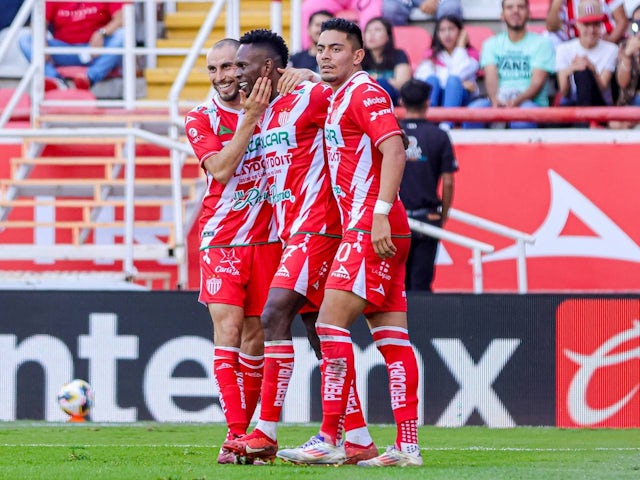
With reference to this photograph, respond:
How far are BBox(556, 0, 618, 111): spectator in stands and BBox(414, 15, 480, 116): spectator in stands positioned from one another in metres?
0.92

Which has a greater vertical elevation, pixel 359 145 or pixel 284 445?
pixel 359 145

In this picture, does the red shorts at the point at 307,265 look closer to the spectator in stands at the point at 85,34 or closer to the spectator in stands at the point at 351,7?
the spectator in stands at the point at 351,7

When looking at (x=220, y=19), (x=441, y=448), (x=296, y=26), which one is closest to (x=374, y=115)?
(x=441, y=448)

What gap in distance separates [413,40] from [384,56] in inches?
68.4

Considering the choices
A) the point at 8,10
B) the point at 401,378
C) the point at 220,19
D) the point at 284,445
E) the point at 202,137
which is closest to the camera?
the point at 401,378

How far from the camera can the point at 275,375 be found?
720 cm

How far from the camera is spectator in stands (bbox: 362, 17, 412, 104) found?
46.3 ft

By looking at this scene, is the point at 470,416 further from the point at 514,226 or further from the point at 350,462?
the point at 350,462

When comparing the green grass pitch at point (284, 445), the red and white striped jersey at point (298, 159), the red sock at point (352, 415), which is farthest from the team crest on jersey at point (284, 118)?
the green grass pitch at point (284, 445)

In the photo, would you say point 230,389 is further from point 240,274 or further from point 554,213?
point 554,213

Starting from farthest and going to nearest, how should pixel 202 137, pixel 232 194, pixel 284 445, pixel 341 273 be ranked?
pixel 284 445 < pixel 232 194 < pixel 202 137 < pixel 341 273

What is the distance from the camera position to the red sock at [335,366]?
6.97m

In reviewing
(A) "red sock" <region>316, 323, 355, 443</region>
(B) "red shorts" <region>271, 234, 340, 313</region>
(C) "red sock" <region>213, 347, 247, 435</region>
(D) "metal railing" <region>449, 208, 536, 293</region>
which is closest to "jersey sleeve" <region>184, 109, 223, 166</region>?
(B) "red shorts" <region>271, 234, 340, 313</region>

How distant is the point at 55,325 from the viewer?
452 inches
